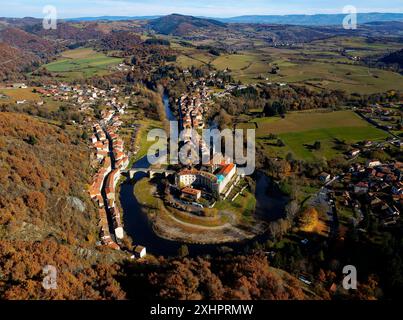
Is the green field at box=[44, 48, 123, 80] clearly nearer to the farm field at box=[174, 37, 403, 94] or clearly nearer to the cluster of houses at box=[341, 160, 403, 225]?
the farm field at box=[174, 37, 403, 94]

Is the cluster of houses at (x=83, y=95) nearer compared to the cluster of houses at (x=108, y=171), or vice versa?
the cluster of houses at (x=108, y=171)

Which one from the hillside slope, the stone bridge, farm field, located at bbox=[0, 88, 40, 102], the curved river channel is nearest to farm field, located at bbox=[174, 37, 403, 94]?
farm field, located at bbox=[0, 88, 40, 102]

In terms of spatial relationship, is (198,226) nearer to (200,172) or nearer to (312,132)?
(200,172)

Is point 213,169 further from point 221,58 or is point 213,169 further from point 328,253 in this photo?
point 221,58

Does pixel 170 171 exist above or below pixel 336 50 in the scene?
below

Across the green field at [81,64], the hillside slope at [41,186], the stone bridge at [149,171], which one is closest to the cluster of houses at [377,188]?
the stone bridge at [149,171]

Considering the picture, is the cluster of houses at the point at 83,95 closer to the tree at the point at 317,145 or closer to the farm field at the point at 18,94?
the farm field at the point at 18,94
